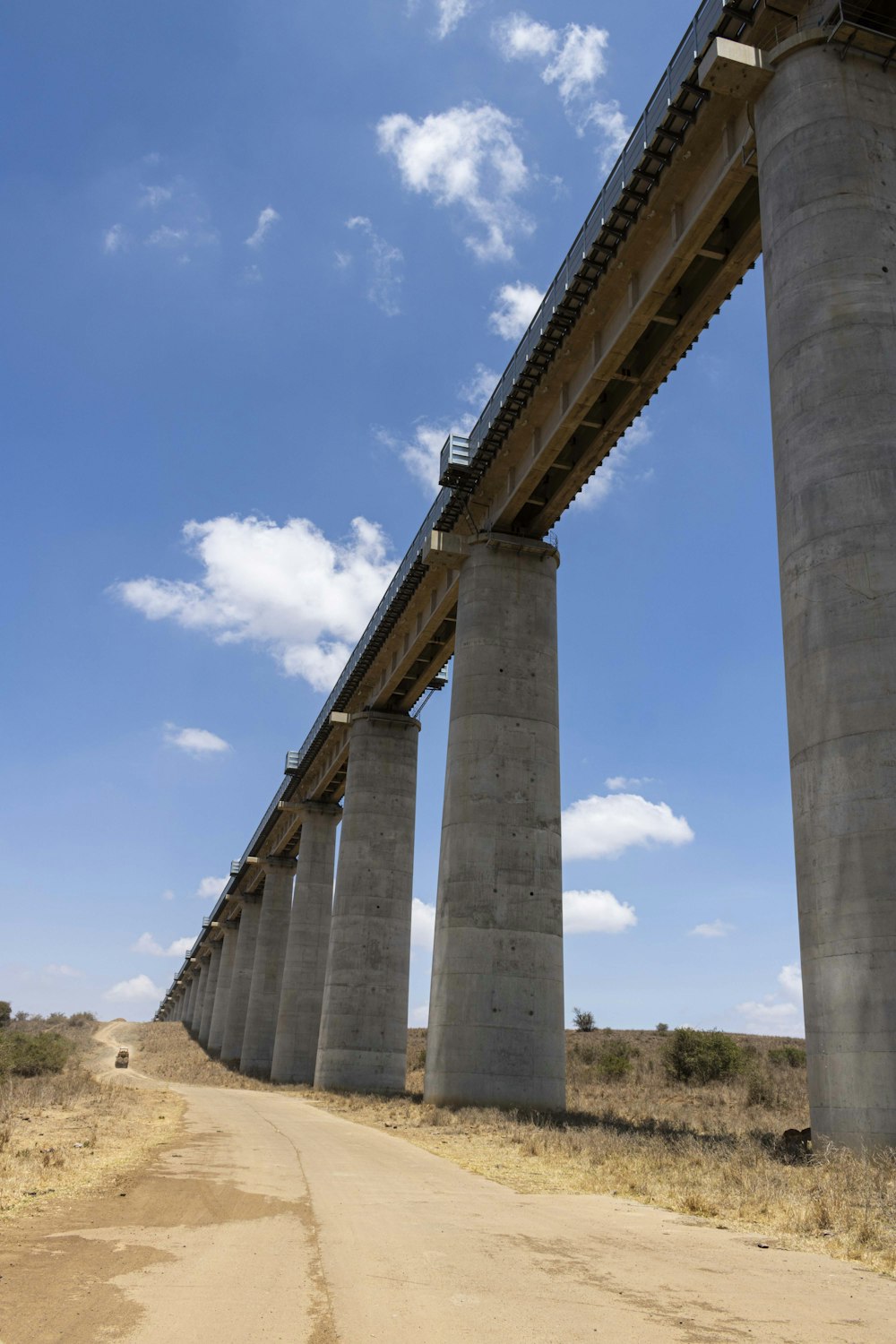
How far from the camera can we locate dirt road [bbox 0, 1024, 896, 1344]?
550cm

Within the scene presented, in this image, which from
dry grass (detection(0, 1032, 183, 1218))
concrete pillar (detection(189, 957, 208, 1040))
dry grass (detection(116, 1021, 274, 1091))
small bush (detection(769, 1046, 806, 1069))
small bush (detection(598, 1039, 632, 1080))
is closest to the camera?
dry grass (detection(0, 1032, 183, 1218))

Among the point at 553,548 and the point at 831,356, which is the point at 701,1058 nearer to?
the point at 553,548

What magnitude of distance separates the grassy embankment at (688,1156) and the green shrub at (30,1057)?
35.6ft

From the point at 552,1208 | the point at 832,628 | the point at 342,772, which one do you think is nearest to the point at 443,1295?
the point at 552,1208

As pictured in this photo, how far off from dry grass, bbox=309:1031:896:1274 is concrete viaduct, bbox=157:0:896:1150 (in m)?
1.42

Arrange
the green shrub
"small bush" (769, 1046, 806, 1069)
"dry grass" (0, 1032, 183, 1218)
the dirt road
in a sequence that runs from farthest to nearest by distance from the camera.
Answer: "small bush" (769, 1046, 806, 1069) < the green shrub < "dry grass" (0, 1032, 183, 1218) < the dirt road

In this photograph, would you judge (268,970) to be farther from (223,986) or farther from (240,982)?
(223,986)

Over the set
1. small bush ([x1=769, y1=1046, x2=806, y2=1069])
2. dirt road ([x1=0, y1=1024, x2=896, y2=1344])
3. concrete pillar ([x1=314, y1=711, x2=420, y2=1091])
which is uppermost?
concrete pillar ([x1=314, y1=711, x2=420, y2=1091])

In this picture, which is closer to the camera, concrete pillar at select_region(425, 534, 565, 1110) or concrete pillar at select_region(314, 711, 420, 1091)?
concrete pillar at select_region(425, 534, 565, 1110)

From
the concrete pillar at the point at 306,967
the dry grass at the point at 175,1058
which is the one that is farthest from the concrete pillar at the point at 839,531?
the concrete pillar at the point at 306,967

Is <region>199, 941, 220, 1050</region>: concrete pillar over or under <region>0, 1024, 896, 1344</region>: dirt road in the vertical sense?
over

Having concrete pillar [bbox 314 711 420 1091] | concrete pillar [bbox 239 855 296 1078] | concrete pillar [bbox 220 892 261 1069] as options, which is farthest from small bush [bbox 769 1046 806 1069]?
concrete pillar [bbox 220 892 261 1069]

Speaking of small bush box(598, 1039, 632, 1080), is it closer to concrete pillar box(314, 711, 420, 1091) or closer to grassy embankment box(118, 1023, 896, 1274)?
grassy embankment box(118, 1023, 896, 1274)

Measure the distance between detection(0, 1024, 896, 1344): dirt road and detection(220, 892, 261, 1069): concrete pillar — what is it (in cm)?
6090
